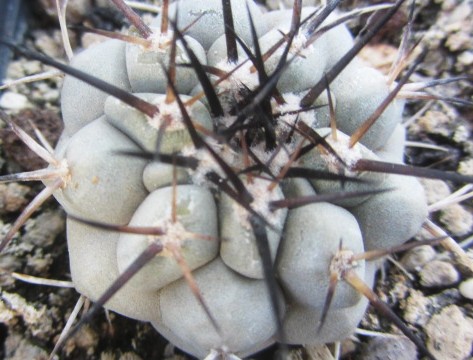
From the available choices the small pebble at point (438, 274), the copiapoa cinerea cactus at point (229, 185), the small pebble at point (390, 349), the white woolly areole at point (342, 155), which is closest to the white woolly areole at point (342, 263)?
the copiapoa cinerea cactus at point (229, 185)

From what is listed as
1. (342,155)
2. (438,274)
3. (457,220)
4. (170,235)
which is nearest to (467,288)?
(438,274)

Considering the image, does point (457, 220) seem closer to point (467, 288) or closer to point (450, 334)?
point (467, 288)

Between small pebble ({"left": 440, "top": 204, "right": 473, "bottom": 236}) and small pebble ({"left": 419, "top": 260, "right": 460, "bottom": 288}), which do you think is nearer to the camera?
small pebble ({"left": 419, "top": 260, "right": 460, "bottom": 288})

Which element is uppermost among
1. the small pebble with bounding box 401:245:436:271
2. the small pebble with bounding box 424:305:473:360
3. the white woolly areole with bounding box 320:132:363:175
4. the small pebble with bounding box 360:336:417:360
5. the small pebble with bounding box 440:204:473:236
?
the white woolly areole with bounding box 320:132:363:175

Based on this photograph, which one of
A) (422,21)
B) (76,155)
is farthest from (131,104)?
(422,21)

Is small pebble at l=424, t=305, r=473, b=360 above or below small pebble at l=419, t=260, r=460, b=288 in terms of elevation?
below

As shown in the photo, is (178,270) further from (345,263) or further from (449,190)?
(449,190)

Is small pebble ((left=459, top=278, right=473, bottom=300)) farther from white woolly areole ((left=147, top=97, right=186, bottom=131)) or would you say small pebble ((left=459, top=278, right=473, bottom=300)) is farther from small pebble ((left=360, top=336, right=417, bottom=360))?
white woolly areole ((left=147, top=97, right=186, bottom=131))

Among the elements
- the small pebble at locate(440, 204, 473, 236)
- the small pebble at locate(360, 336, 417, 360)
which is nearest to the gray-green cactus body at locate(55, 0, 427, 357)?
the small pebble at locate(360, 336, 417, 360)

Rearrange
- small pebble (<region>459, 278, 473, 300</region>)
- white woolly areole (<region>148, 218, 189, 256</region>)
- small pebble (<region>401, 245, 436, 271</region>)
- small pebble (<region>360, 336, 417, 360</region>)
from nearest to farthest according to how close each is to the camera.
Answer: white woolly areole (<region>148, 218, 189, 256</region>) < small pebble (<region>360, 336, 417, 360</region>) < small pebble (<region>459, 278, 473, 300</region>) < small pebble (<region>401, 245, 436, 271</region>)
